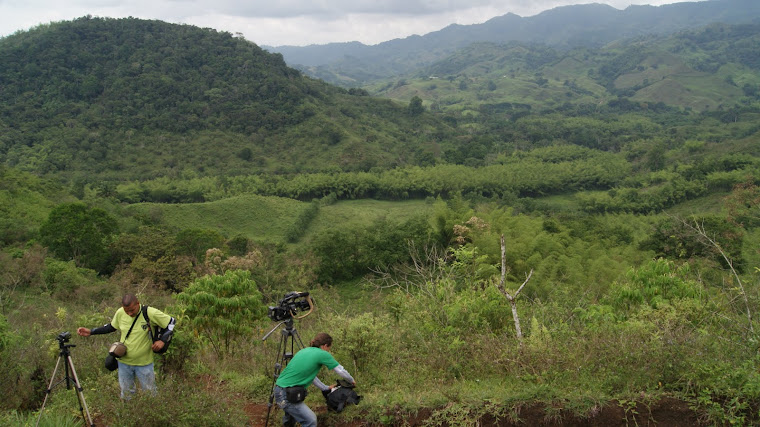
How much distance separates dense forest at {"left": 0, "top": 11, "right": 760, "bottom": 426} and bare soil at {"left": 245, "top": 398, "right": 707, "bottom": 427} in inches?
0.9

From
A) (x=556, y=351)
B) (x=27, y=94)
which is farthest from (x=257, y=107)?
(x=556, y=351)

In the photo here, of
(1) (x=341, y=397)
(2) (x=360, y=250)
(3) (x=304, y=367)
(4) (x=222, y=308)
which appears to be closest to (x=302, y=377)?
(3) (x=304, y=367)

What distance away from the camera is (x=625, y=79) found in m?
135

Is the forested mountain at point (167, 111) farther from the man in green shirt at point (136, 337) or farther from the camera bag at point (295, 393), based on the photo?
the camera bag at point (295, 393)

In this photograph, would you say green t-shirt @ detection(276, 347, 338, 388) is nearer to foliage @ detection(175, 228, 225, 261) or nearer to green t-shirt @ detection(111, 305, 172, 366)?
green t-shirt @ detection(111, 305, 172, 366)

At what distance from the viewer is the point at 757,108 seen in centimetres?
8406

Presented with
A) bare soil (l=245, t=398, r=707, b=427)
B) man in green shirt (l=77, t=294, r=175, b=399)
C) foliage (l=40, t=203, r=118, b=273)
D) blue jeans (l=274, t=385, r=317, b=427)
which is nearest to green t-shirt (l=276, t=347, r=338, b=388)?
blue jeans (l=274, t=385, r=317, b=427)

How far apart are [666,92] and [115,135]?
368 ft

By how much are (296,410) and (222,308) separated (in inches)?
177

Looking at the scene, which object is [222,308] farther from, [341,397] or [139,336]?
[341,397]

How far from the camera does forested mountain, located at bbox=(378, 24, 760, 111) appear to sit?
109 m

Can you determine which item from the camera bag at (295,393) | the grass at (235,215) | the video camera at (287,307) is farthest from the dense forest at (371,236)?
the video camera at (287,307)

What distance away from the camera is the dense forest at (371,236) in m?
5.12

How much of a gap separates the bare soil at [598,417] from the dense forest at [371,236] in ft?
0.08
